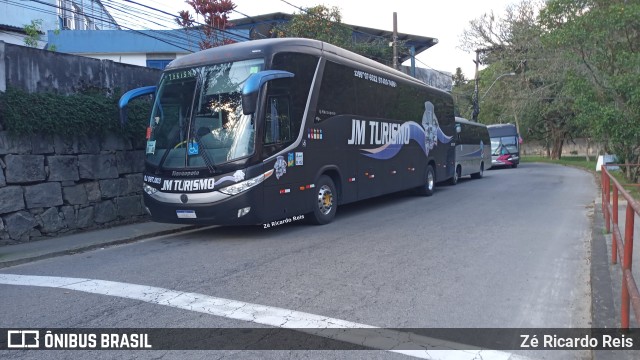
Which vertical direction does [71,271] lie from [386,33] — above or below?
below

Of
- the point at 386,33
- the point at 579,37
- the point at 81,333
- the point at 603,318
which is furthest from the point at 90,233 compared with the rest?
the point at 386,33

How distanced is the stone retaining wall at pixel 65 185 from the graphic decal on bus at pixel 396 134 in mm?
5047

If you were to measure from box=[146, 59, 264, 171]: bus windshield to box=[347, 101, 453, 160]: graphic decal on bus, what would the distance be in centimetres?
333

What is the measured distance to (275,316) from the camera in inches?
187

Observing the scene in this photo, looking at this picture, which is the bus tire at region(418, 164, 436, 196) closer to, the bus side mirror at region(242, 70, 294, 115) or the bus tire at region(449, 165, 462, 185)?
the bus tire at region(449, 165, 462, 185)

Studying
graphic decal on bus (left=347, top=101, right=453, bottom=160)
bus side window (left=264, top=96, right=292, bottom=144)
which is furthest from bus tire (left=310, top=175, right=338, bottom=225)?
bus side window (left=264, top=96, right=292, bottom=144)

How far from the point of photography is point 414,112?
590 inches

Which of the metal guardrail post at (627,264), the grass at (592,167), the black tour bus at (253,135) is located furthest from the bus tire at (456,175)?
the metal guardrail post at (627,264)

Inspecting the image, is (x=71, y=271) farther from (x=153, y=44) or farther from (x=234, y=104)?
(x=153, y=44)

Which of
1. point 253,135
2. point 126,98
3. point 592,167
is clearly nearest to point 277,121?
point 253,135

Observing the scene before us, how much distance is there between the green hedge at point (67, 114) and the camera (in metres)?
8.66

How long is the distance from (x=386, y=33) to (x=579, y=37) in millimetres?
22013

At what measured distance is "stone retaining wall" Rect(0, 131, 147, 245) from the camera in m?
8.73

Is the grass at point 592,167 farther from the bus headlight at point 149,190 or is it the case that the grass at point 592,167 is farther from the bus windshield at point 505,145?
the bus headlight at point 149,190
